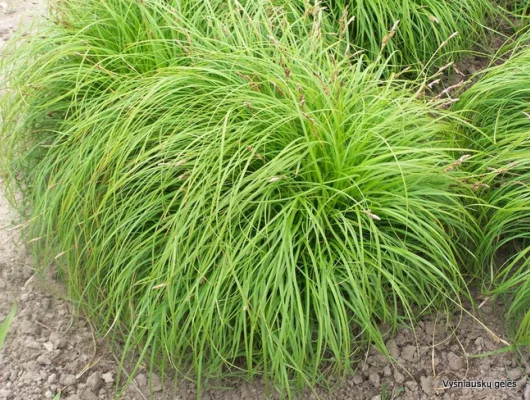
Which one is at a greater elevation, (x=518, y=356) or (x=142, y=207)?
(x=142, y=207)

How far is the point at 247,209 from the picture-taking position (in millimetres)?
2139

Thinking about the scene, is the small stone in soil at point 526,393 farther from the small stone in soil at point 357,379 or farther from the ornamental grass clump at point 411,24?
the ornamental grass clump at point 411,24

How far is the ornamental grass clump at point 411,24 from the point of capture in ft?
10.3

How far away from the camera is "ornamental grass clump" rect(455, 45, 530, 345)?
2225 mm

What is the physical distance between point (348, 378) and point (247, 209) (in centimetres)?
75

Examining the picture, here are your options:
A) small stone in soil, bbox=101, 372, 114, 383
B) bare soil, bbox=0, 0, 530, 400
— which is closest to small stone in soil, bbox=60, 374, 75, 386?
bare soil, bbox=0, 0, 530, 400

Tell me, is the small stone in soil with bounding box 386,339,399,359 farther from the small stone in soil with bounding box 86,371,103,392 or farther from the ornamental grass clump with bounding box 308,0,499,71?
the ornamental grass clump with bounding box 308,0,499,71

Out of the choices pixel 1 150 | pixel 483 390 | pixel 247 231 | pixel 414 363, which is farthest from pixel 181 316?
pixel 1 150

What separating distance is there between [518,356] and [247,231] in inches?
44.7

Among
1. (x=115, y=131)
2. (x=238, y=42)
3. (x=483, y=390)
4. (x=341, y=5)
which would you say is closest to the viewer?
(x=483, y=390)

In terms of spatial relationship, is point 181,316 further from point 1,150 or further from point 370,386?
point 1,150

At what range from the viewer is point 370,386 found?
7.41 feet

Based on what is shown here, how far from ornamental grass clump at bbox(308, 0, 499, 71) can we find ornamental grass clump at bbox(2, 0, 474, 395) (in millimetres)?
656

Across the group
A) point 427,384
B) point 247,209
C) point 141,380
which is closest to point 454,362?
point 427,384
